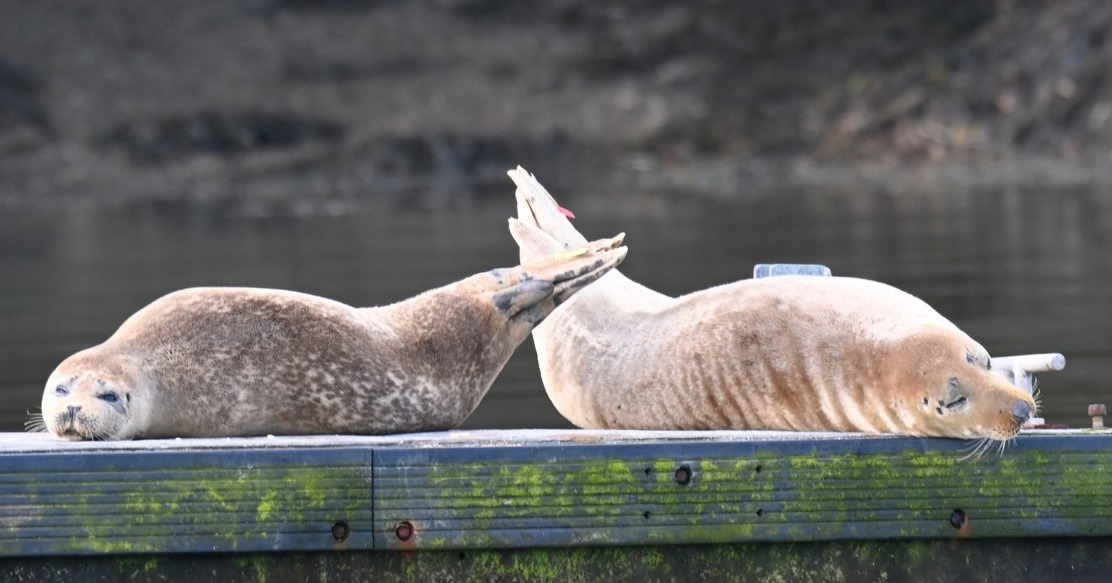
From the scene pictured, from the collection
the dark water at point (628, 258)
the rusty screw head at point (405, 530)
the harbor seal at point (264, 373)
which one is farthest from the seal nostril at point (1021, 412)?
the dark water at point (628, 258)

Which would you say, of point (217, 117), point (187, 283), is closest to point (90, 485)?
point (187, 283)

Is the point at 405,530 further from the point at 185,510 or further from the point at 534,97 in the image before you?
the point at 534,97

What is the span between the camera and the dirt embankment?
36375 mm

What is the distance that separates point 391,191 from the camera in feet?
119

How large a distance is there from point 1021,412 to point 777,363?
881 millimetres

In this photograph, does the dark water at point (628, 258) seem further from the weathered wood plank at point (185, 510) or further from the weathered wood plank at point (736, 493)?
the weathered wood plank at point (185, 510)

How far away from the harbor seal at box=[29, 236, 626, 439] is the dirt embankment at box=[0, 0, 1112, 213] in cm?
2661

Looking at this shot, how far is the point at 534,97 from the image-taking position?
4053 cm

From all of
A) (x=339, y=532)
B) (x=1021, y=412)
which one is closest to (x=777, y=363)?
(x=1021, y=412)

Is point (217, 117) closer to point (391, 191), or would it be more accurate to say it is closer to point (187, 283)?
point (391, 191)

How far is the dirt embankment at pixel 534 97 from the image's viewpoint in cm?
3638

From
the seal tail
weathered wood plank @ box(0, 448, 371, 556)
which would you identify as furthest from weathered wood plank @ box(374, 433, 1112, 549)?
the seal tail

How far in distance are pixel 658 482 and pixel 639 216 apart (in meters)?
22.9

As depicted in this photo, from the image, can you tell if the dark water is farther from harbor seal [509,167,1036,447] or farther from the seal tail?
the seal tail
